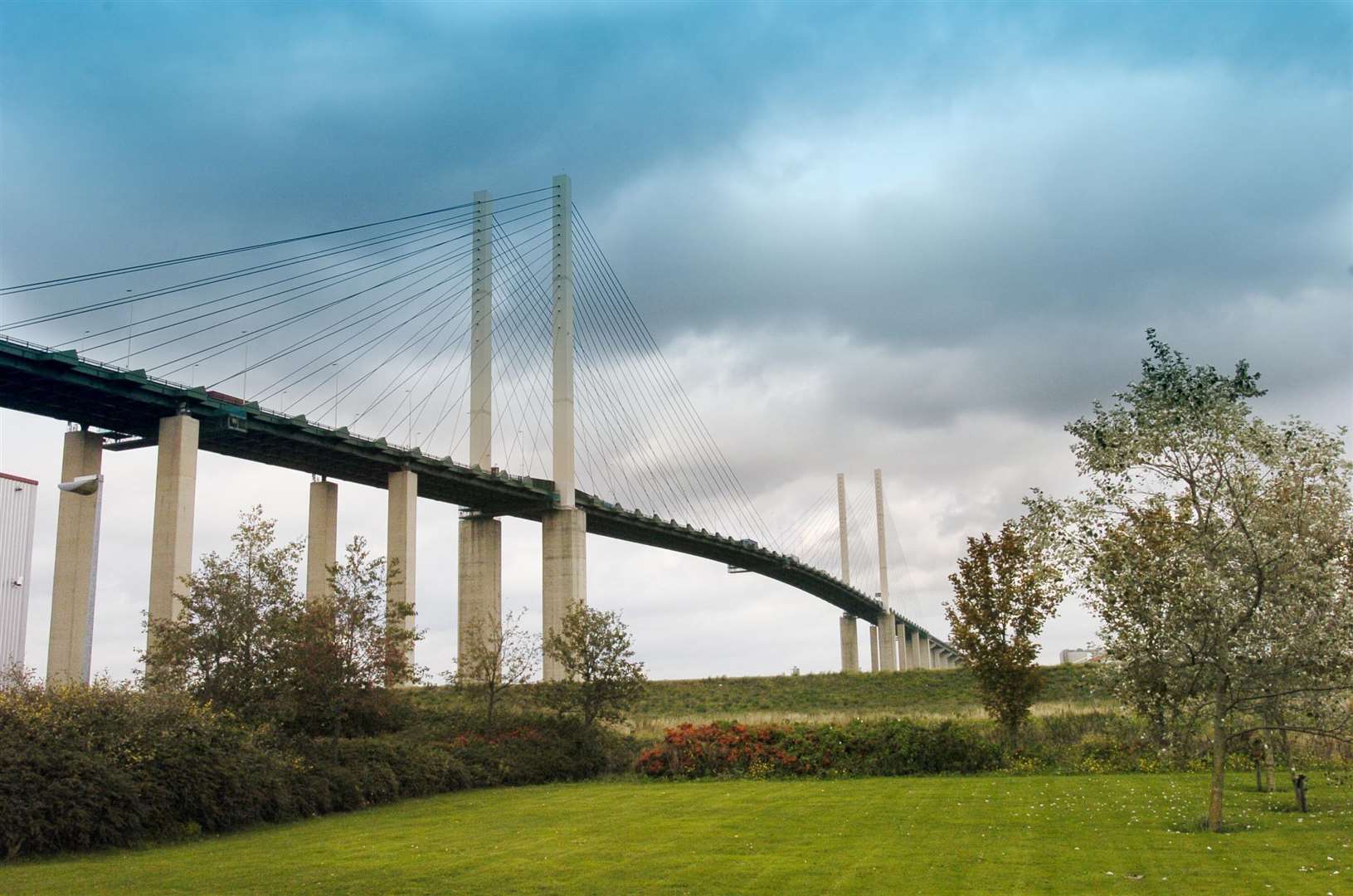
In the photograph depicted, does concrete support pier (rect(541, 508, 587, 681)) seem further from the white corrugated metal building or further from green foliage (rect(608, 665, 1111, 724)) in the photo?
the white corrugated metal building

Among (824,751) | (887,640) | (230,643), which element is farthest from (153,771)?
(887,640)

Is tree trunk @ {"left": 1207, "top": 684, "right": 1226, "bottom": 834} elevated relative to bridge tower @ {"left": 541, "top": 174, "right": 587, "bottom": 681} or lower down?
lower down

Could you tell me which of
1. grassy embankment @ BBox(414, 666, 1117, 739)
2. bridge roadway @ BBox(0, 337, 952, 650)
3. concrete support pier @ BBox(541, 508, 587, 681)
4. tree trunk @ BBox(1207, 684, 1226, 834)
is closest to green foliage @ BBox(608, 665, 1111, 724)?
grassy embankment @ BBox(414, 666, 1117, 739)

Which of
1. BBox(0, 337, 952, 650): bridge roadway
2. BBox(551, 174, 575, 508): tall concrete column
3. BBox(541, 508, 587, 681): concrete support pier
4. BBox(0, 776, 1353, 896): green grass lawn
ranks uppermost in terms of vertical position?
BBox(551, 174, 575, 508): tall concrete column

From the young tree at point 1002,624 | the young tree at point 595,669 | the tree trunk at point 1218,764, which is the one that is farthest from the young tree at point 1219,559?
the young tree at point 595,669

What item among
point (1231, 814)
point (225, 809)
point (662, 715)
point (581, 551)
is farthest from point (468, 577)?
point (1231, 814)

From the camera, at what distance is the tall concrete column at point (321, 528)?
183ft

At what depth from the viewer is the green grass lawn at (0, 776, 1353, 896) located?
1396 centimetres

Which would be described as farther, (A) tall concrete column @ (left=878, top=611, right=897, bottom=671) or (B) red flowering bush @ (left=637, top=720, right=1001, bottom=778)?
(A) tall concrete column @ (left=878, top=611, right=897, bottom=671)

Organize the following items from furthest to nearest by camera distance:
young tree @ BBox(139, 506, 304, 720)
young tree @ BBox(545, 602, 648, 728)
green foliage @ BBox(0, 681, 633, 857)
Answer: young tree @ BBox(545, 602, 648, 728) < young tree @ BBox(139, 506, 304, 720) < green foliage @ BBox(0, 681, 633, 857)

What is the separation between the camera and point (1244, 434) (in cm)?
1744

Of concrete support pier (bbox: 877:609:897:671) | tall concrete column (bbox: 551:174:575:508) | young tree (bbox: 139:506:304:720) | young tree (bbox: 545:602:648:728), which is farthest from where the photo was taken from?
concrete support pier (bbox: 877:609:897:671)

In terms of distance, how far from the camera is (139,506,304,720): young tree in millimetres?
26641

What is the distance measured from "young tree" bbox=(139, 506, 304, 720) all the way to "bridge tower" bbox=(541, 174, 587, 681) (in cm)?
3397
